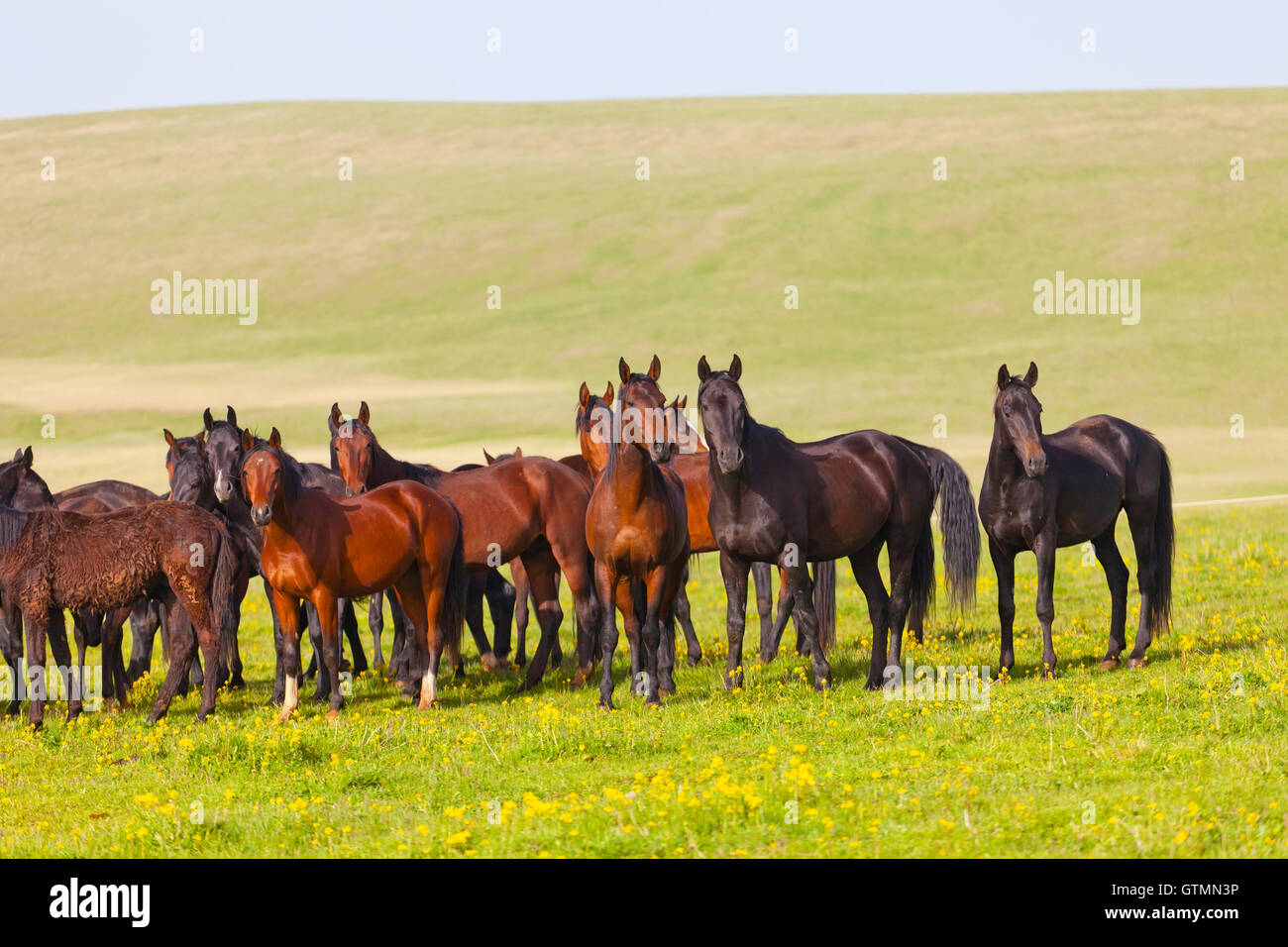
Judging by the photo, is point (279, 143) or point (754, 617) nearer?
point (754, 617)

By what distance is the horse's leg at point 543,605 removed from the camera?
14125 millimetres

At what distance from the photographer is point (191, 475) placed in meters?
13.6

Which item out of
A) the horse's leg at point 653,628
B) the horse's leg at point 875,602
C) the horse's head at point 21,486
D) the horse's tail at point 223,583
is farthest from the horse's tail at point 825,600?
the horse's head at point 21,486

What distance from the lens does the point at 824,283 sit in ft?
218

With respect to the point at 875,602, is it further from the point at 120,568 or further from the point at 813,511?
the point at 120,568

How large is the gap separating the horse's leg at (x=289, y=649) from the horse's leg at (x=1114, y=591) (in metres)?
7.11

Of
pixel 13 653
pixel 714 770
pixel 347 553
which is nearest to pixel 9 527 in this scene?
pixel 13 653

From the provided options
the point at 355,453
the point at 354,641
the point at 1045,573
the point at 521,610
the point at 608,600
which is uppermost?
the point at 355,453

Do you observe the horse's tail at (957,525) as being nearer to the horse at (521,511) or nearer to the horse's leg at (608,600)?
the horse at (521,511)

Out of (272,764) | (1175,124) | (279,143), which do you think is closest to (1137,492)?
(272,764)

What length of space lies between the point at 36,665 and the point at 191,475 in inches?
87.7

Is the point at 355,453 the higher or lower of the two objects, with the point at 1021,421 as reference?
lower
